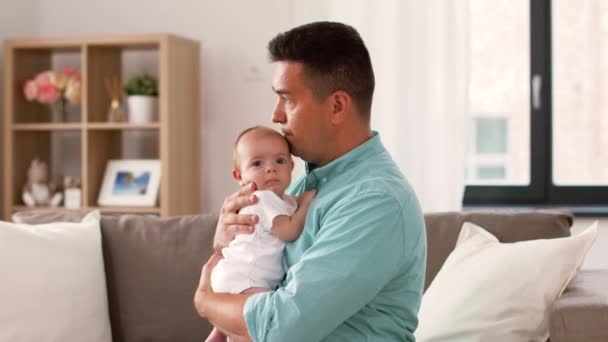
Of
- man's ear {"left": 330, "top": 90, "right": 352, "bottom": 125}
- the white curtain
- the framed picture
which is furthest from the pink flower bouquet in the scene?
man's ear {"left": 330, "top": 90, "right": 352, "bottom": 125}

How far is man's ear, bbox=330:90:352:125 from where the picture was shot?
1.81 meters

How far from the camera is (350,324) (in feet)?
5.88

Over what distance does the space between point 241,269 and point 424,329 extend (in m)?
0.86

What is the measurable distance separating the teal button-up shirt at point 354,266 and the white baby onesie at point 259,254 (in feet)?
0.24

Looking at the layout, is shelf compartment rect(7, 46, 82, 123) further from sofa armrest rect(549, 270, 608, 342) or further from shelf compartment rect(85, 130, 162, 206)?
sofa armrest rect(549, 270, 608, 342)

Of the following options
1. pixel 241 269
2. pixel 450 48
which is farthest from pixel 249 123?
pixel 241 269

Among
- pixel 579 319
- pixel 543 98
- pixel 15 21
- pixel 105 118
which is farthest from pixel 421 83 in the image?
pixel 579 319

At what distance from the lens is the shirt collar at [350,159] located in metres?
1.84

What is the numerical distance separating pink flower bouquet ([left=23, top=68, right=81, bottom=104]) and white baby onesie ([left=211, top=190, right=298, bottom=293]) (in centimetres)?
280

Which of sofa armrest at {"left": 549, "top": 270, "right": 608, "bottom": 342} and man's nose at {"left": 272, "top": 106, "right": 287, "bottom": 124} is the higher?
man's nose at {"left": 272, "top": 106, "right": 287, "bottom": 124}

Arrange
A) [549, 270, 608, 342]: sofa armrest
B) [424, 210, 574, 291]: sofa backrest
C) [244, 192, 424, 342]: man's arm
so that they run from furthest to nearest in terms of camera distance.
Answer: [424, 210, 574, 291]: sofa backrest < [549, 270, 608, 342]: sofa armrest < [244, 192, 424, 342]: man's arm

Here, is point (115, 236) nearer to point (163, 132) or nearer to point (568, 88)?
point (163, 132)

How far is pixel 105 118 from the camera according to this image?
472 cm

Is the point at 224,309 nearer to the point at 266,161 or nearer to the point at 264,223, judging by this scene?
the point at 264,223
